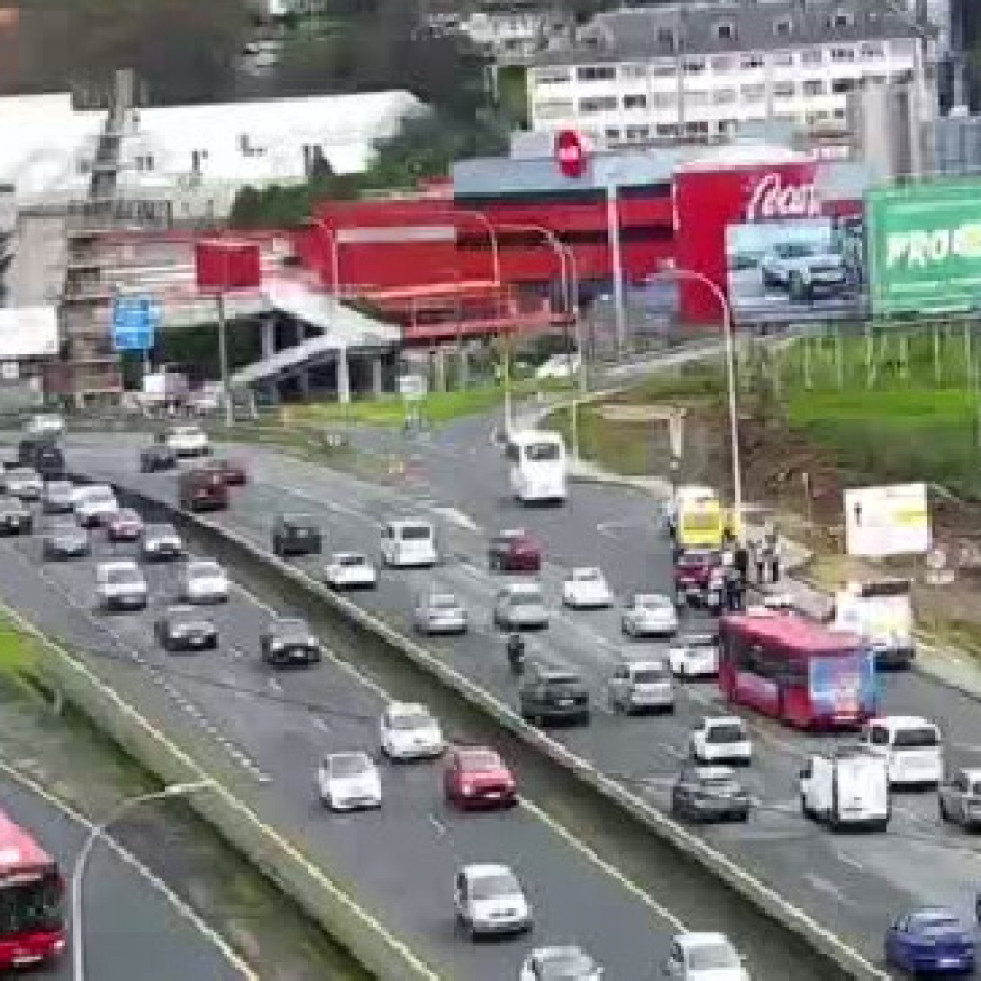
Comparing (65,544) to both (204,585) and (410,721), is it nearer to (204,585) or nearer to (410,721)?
(204,585)

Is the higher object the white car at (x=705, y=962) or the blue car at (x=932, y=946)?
the white car at (x=705, y=962)

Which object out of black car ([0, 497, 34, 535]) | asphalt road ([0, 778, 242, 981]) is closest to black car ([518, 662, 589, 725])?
asphalt road ([0, 778, 242, 981])

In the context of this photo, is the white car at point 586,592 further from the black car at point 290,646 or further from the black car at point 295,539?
the black car at point 295,539

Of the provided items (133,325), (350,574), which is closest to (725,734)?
(350,574)

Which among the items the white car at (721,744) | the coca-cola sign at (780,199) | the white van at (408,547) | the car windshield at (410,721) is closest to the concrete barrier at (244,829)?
the car windshield at (410,721)

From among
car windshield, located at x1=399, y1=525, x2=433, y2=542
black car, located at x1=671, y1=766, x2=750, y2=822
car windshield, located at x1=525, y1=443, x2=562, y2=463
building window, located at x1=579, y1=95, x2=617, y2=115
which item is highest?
building window, located at x1=579, y1=95, x2=617, y2=115

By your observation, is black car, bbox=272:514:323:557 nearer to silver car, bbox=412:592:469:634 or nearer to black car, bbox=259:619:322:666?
silver car, bbox=412:592:469:634
